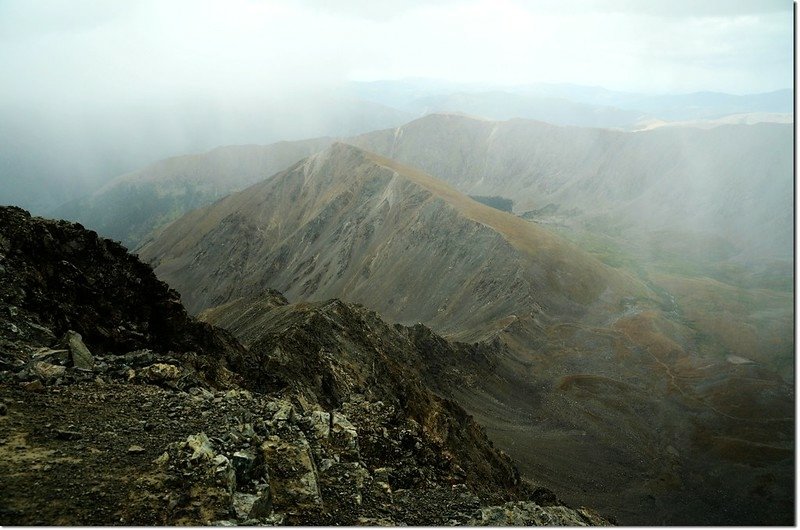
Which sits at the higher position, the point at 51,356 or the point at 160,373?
the point at 51,356

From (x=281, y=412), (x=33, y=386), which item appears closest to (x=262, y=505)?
(x=281, y=412)

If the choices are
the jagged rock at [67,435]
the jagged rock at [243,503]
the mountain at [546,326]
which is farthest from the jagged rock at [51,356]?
the mountain at [546,326]

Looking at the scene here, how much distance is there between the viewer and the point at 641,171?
192 metres

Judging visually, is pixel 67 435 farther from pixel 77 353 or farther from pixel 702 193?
pixel 702 193

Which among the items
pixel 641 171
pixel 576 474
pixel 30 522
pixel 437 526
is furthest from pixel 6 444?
pixel 641 171

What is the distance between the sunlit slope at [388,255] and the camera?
264 feet

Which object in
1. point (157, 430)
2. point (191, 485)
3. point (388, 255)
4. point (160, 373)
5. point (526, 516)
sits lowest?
point (388, 255)

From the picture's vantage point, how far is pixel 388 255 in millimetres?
97250

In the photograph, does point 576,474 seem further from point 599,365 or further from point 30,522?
point 30,522

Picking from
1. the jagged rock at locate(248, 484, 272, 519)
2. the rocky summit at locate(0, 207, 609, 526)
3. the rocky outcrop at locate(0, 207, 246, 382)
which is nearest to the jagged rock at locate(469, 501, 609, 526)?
the rocky summit at locate(0, 207, 609, 526)

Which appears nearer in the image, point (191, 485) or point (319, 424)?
point (191, 485)

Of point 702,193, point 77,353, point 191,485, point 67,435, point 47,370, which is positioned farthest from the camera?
point 702,193

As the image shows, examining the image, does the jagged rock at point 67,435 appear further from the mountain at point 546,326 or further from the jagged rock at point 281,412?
the mountain at point 546,326

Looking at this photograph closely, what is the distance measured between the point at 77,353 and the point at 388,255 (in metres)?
82.9
